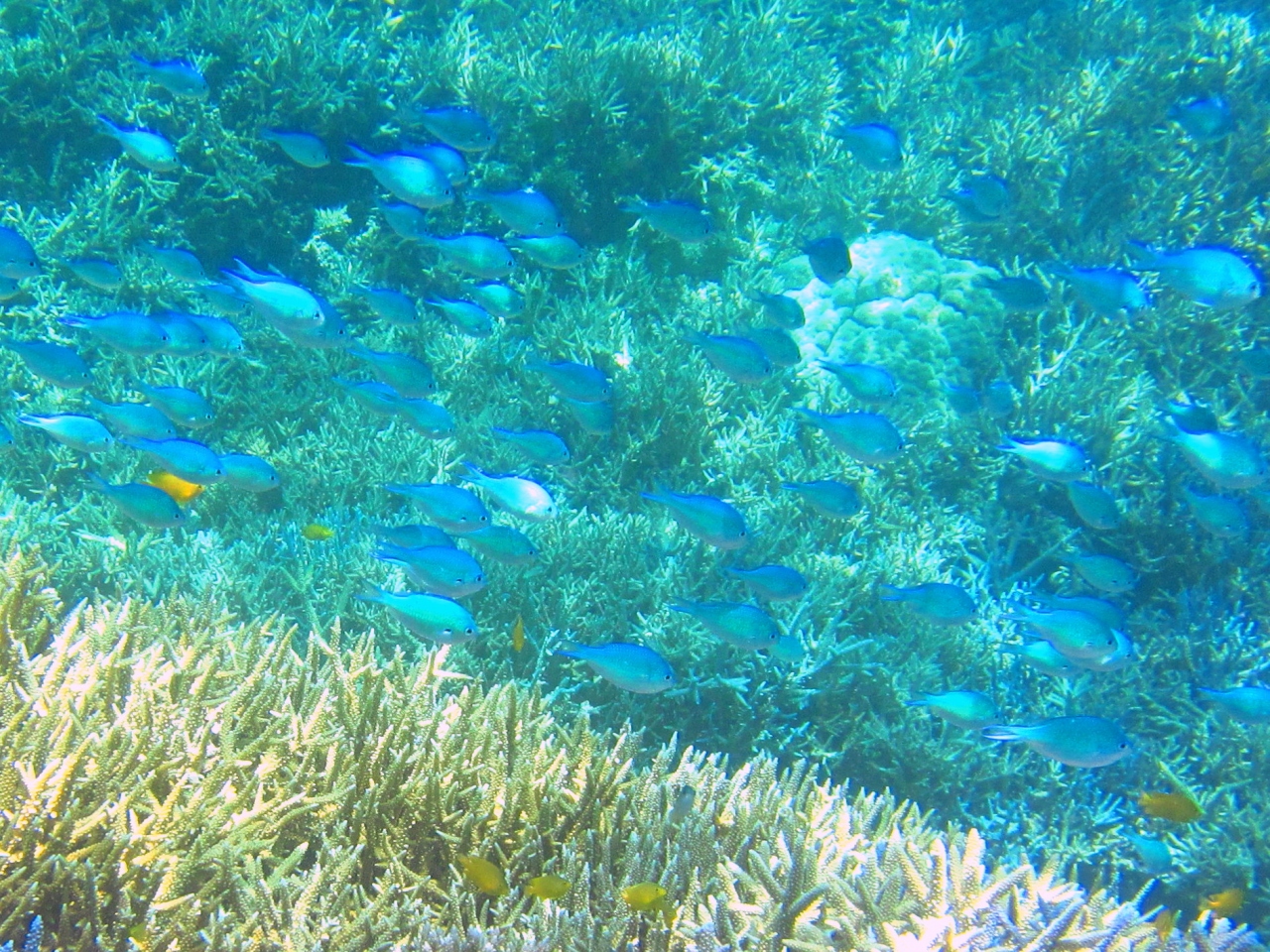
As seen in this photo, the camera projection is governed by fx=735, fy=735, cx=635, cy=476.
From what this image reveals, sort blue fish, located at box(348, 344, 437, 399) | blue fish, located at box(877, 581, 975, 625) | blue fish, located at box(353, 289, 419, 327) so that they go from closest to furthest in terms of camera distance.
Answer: blue fish, located at box(877, 581, 975, 625)
blue fish, located at box(348, 344, 437, 399)
blue fish, located at box(353, 289, 419, 327)

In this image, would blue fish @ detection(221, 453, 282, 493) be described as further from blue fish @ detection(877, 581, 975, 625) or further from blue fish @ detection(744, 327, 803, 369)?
blue fish @ detection(877, 581, 975, 625)

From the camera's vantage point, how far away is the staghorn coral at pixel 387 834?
76.9 inches

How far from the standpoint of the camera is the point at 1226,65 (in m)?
7.83

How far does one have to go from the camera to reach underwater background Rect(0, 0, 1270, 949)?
7.69 feet

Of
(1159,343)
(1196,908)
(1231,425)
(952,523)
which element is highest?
(1159,343)

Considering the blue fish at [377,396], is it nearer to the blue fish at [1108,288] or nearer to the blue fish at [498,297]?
the blue fish at [498,297]

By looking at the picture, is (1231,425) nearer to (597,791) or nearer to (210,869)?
(597,791)

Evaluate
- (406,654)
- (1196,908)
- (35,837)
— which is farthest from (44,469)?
(1196,908)

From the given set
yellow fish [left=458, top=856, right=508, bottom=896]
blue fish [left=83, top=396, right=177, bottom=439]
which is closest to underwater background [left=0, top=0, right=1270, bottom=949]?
yellow fish [left=458, top=856, right=508, bottom=896]

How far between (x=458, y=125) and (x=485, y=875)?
440cm

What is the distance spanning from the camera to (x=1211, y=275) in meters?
4.41

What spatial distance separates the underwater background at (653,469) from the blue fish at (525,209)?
0.05 metres

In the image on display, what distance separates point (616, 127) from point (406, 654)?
5396 millimetres

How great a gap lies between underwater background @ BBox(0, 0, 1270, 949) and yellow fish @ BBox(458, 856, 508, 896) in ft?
0.05
